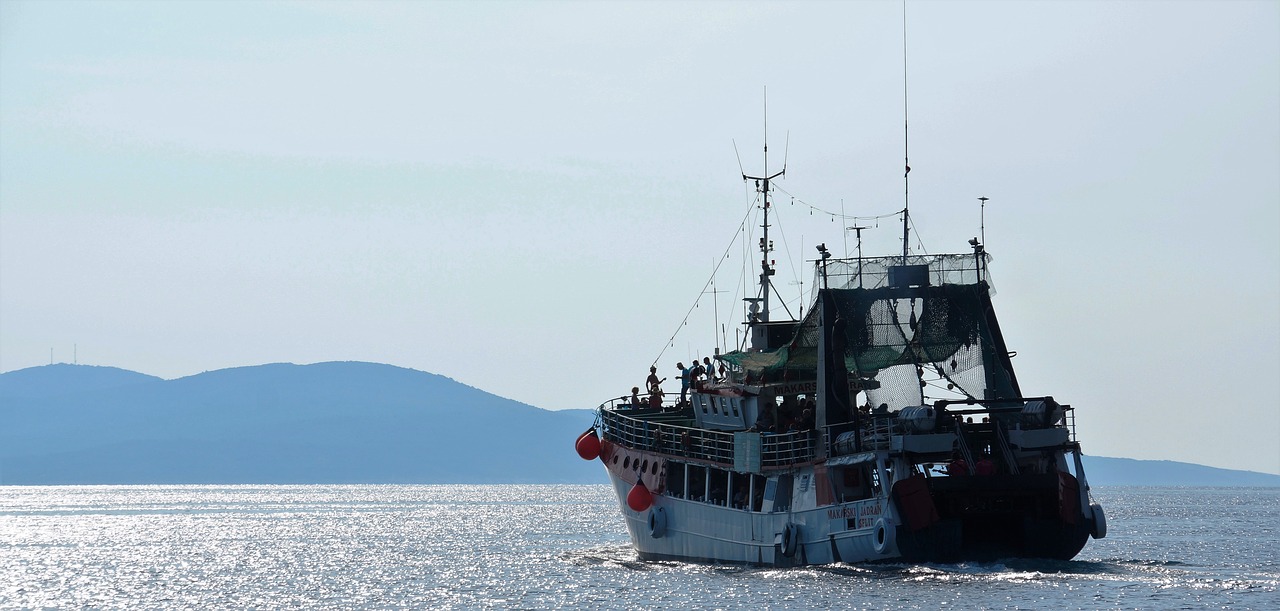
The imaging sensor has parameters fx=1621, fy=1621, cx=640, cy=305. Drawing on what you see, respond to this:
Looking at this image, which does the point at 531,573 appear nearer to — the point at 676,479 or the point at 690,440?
the point at 676,479

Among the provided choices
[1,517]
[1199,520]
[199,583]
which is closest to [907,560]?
[199,583]

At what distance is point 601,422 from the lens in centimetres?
6400

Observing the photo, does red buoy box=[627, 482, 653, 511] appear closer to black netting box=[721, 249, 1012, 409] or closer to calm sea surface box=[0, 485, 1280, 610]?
calm sea surface box=[0, 485, 1280, 610]

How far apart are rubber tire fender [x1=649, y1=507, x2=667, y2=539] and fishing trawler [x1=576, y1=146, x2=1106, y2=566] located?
2.3 inches

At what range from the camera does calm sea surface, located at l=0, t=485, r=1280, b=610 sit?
44094 mm

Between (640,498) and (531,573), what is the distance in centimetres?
675

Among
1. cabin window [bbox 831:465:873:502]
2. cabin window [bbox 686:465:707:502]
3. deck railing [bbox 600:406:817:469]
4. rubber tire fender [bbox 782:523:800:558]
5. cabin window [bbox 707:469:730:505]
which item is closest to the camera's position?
cabin window [bbox 831:465:873:502]

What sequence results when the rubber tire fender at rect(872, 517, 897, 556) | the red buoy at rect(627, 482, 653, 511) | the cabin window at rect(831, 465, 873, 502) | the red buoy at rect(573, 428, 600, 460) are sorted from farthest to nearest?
the red buoy at rect(573, 428, 600, 460) → the red buoy at rect(627, 482, 653, 511) → the cabin window at rect(831, 465, 873, 502) → the rubber tire fender at rect(872, 517, 897, 556)

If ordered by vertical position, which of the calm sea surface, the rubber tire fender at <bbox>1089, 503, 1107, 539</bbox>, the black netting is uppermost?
the black netting

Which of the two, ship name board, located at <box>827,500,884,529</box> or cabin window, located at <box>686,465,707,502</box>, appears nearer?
ship name board, located at <box>827,500,884,529</box>

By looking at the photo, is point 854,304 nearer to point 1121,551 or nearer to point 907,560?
point 907,560

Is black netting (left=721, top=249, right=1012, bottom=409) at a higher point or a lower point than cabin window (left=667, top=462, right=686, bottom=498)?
higher

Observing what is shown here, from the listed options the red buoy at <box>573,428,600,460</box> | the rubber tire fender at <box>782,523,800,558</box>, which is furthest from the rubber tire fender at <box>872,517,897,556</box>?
the red buoy at <box>573,428,600,460</box>

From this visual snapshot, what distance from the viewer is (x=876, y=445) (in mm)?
44844
